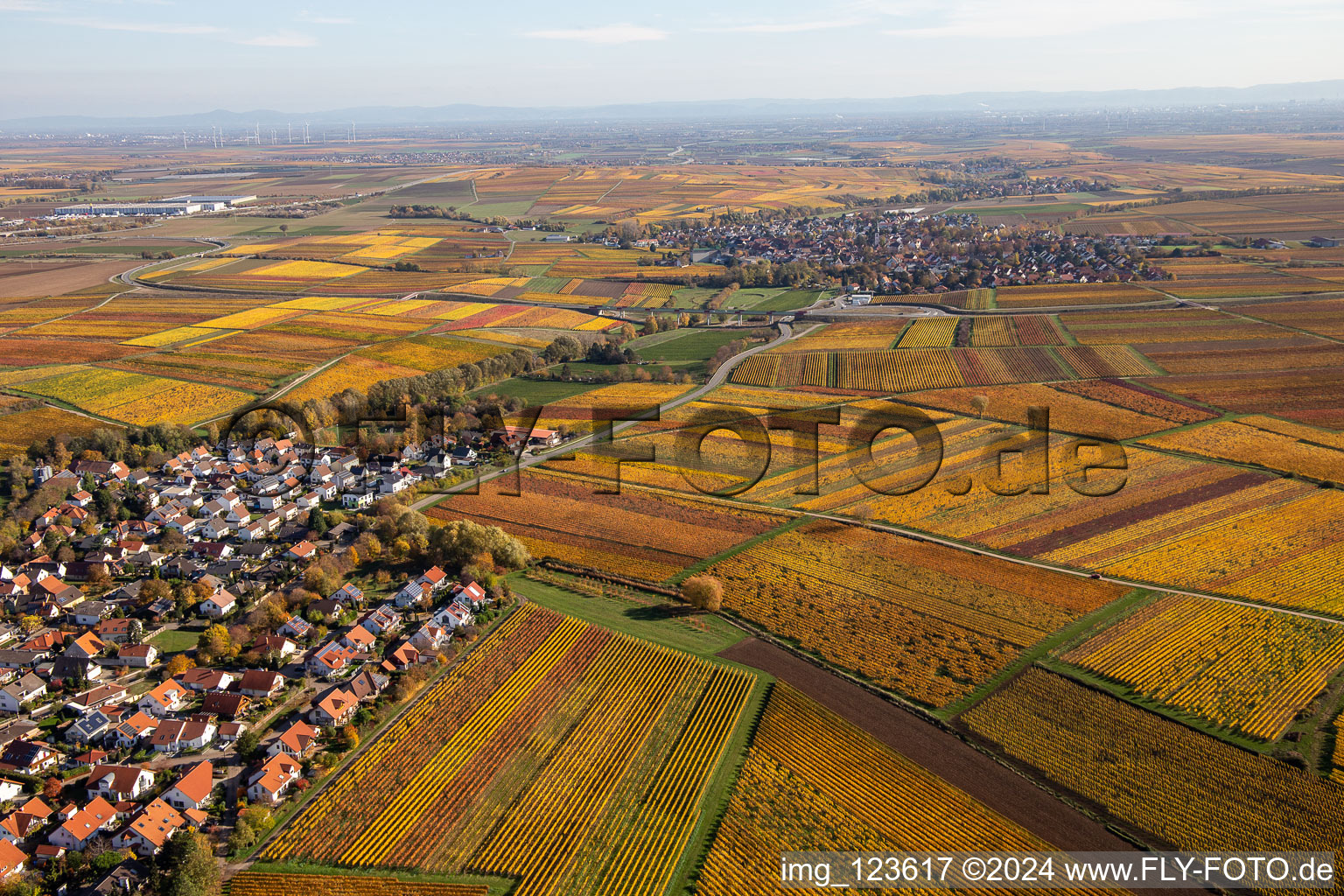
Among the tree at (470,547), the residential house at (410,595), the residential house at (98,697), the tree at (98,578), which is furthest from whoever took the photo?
the tree at (470,547)

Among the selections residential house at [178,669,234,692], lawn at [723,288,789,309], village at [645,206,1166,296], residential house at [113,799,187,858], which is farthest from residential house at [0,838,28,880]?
village at [645,206,1166,296]

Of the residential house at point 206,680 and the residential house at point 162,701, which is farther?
the residential house at point 206,680

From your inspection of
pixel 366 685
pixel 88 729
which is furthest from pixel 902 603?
pixel 88 729

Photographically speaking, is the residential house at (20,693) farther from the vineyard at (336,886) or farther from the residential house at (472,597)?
the residential house at (472,597)

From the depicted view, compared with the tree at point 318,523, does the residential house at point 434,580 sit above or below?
below

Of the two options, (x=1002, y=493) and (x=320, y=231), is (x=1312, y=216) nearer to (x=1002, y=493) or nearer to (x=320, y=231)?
(x=1002, y=493)

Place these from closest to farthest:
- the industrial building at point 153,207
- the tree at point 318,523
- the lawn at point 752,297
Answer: the tree at point 318,523 → the lawn at point 752,297 → the industrial building at point 153,207

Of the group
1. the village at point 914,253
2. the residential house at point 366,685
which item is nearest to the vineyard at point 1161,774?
the residential house at point 366,685

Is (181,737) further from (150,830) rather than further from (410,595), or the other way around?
(410,595)

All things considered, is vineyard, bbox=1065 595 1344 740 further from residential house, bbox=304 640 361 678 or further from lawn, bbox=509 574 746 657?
residential house, bbox=304 640 361 678
